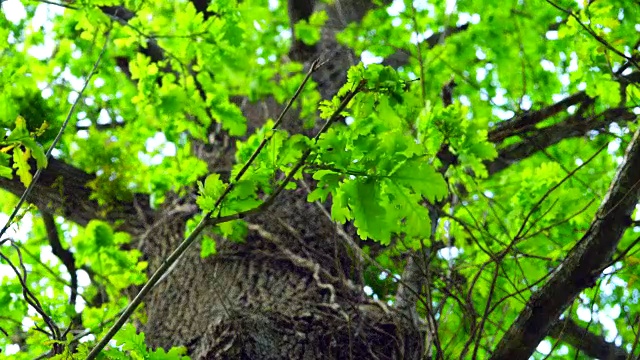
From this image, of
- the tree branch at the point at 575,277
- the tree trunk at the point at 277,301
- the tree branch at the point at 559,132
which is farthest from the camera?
the tree branch at the point at 559,132

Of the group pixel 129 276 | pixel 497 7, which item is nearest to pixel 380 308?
pixel 129 276

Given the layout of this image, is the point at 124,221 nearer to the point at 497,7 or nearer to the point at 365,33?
the point at 365,33

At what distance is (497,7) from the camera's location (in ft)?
13.8

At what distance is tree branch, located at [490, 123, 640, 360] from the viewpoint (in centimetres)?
204

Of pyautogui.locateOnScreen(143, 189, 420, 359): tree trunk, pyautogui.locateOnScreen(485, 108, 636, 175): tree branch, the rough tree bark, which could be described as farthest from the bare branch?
pyautogui.locateOnScreen(143, 189, 420, 359): tree trunk

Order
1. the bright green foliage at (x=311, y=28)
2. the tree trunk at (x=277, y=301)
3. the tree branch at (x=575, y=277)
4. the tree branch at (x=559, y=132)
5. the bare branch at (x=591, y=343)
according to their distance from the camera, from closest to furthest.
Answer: the tree branch at (x=575, y=277)
the tree trunk at (x=277, y=301)
the tree branch at (x=559, y=132)
the bare branch at (x=591, y=343)
the bright green foliage at (x=311, y=28)

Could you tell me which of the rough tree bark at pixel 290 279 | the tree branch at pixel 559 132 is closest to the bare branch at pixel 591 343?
the rough tree bark at pixel 290 279

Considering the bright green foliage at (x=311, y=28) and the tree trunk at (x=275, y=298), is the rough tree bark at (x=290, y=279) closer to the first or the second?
the tree trunk at (x=275, y=298)

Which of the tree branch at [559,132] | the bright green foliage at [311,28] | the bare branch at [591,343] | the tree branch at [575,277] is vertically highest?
the bright green foliage at [311,28]

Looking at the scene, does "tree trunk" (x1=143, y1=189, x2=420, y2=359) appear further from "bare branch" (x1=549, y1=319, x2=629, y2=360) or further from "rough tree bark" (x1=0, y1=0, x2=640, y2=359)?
"bare branch" (x1=549, y1=319, x2=629, y2=360)

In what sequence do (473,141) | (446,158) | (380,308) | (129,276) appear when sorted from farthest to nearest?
(129,276)
(446,158)
(380,308)
(473,141)

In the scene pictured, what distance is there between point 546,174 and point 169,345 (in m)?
1.92

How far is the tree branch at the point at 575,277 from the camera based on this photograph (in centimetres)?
204

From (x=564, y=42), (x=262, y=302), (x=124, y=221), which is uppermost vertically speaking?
(x=564, y=42)
